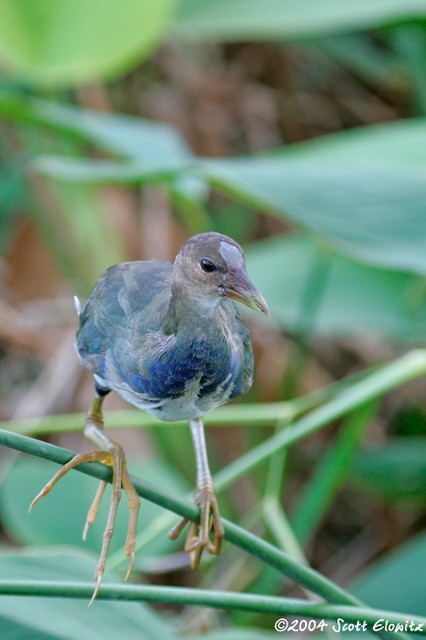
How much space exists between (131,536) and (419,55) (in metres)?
1.54

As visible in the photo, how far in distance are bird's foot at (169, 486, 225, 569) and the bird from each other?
0.28 feet

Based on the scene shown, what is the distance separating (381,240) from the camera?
0.91 meters

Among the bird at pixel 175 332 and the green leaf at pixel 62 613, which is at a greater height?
the bird at pixel 175 332

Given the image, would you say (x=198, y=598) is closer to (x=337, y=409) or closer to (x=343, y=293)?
(x=337, y=409)

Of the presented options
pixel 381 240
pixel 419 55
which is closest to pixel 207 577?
pixel 381 240

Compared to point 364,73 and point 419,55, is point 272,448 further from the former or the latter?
point 364,73

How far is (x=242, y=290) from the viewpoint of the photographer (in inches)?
21.0

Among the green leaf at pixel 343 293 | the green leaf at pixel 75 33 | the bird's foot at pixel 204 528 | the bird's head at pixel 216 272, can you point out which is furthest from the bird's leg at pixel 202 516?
the green leaf at pixel 75 33

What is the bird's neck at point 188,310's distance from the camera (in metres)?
0.56

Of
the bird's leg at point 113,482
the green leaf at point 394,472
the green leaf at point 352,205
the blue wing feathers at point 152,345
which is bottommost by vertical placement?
the green leaf at point 394,472

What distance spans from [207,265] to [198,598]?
0.21 metres

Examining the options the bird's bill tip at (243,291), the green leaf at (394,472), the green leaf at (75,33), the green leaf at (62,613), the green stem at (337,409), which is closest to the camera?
the bird's bill tip at (243,291)

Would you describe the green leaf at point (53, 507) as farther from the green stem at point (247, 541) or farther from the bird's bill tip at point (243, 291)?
the bird's bill tip at point (243, 291)

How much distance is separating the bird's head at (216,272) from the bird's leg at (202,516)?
0.70ft
